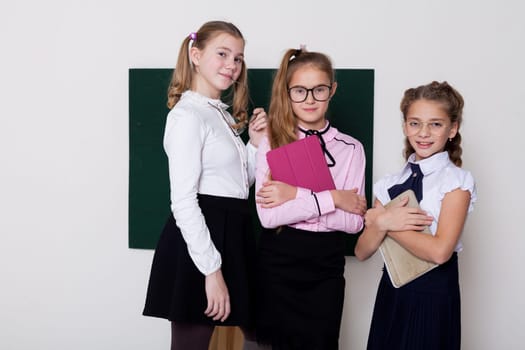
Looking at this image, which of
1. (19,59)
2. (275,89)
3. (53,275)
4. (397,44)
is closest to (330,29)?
(397,44)

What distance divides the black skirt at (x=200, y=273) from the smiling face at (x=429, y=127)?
65 cm

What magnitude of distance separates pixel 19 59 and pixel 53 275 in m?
1.20

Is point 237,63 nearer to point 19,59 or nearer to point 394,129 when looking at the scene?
point 394,129

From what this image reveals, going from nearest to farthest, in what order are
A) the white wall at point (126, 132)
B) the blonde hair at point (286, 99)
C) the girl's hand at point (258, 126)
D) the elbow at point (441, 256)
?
the elbow at point (441, 256) → the blonde hair at point (286, 99) → the girl's hand at point (258, 126) → the white wall at point (126, 132)

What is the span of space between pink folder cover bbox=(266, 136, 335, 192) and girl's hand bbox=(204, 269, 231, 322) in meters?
0.40

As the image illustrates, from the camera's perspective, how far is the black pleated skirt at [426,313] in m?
1.64

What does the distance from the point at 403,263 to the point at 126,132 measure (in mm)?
1680

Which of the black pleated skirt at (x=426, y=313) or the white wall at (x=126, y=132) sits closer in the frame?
the black pleated skirt at (x=426, y=313)

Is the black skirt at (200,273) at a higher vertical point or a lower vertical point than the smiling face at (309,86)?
lower

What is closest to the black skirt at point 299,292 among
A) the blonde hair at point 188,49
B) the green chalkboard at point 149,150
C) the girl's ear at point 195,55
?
the blonde hair at point 188,49

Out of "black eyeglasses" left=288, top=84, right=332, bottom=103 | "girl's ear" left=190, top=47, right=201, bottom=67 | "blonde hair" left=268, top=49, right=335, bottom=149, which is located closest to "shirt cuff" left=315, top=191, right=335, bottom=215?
"blonde hair" left=268, top=49, right=335, bottom=149

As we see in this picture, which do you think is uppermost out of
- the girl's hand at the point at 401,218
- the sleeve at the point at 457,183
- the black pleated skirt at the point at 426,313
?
the sleeve at the point at 457,183

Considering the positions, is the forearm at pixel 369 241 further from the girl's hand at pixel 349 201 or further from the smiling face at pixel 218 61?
the smiling face at pixel 218 61

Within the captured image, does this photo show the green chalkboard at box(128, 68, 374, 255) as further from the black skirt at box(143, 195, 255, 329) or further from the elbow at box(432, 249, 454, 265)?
the elbow at box(432, 249, 454, 265)
